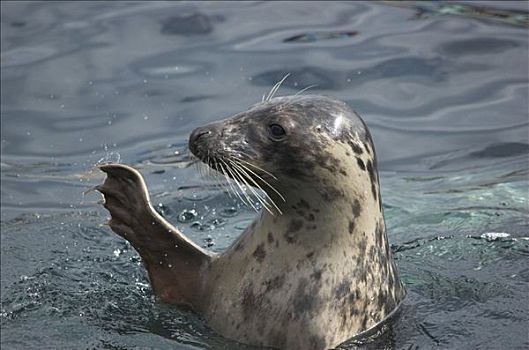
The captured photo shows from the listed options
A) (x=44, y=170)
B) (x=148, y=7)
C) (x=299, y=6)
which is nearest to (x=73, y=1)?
(x=148, y=7)

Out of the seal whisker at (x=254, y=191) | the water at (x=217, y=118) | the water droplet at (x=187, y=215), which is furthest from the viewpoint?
the water droplet at (x=187, y=215)

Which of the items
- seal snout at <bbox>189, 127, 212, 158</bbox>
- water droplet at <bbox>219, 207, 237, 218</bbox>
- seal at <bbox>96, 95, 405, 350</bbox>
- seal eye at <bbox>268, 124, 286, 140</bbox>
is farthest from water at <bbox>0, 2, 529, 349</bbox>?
seal eye at <bbox>268, 124, 286, 140</bbox>

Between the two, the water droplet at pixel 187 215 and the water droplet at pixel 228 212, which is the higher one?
the water droplet at pixel 187 215

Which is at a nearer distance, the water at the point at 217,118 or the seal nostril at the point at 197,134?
the seal nostril at the point at 197,134

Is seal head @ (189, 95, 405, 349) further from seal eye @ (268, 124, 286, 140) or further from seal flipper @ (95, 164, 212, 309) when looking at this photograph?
seal flipper @ (95, 164, 212, 309)

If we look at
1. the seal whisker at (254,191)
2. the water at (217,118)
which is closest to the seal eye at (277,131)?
the seal whisker at (254,191)

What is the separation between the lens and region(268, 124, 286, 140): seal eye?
5922 millimetres

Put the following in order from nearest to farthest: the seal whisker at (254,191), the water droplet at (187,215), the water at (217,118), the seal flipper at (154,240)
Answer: the seal whisker at (254,191), the seal flipper at (154,240), the water at (217,118), the water droplet at (187,215)

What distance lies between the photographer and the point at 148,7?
1212 centimetres

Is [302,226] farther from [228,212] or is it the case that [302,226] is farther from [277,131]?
[228,212]

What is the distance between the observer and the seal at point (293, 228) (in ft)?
Answer: 19.4

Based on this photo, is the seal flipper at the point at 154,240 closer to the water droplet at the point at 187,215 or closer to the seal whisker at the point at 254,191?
the seal whisker at the point at 254,191

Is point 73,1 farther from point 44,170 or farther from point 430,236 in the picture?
point 430,236

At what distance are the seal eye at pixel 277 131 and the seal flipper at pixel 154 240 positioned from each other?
726 millimetres
